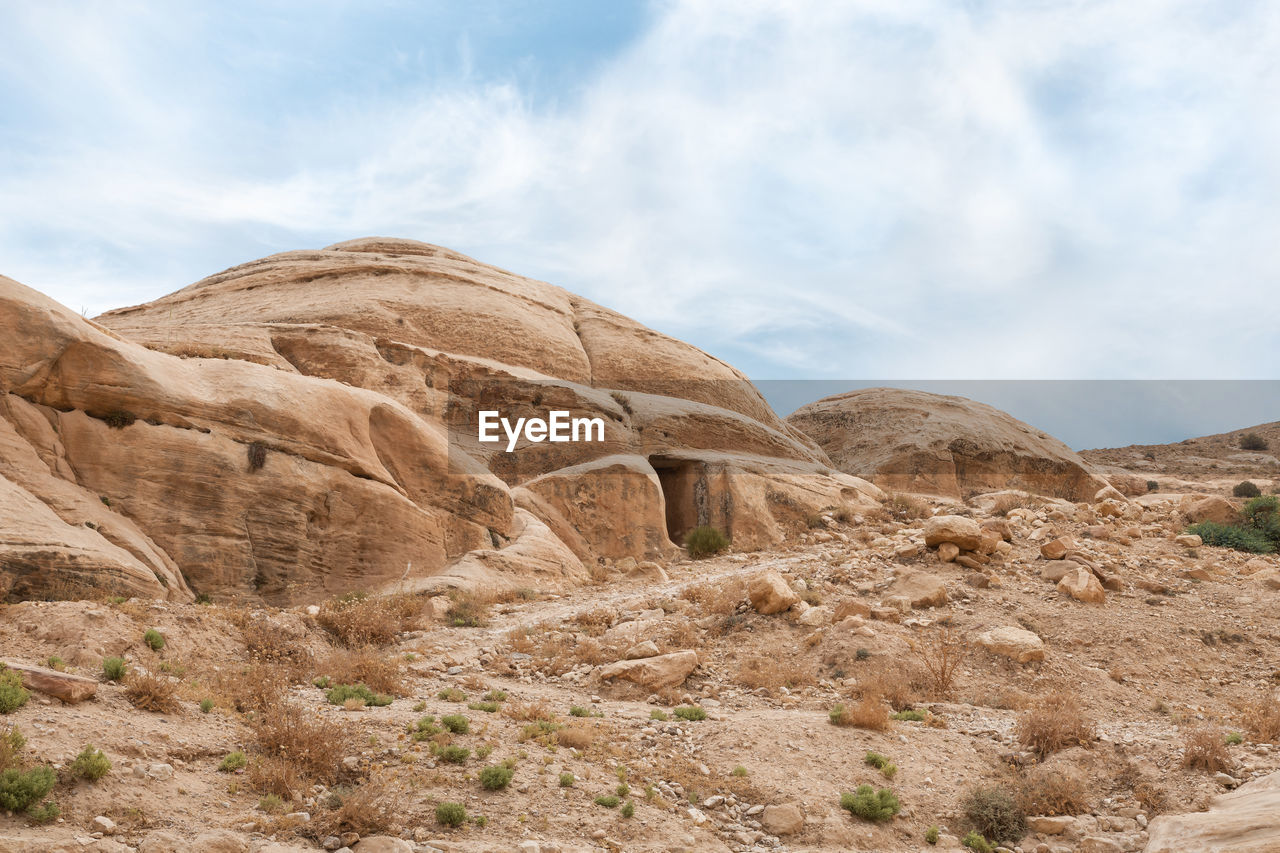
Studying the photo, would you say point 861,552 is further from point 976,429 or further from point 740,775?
point 976,429

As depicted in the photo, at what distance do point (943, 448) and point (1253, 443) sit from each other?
2779cm

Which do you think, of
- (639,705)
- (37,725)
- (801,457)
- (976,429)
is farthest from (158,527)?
(976,429)

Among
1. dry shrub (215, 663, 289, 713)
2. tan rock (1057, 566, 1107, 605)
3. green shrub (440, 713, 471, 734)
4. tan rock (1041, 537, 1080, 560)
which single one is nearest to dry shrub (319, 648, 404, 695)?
dry shrub (215, 663, 289, 713)

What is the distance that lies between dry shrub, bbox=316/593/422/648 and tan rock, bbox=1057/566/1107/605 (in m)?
10.4

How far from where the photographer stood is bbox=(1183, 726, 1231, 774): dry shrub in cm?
765

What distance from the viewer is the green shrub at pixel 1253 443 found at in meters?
45.2

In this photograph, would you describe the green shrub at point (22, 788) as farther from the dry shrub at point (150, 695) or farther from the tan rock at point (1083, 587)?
the tan rock at point (1083, 587)

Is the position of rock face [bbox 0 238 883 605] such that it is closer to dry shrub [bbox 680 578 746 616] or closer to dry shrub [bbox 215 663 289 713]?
dry shrub [bbox 215 663 289 713]

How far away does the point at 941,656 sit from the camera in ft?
36.6

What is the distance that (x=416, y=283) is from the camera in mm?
25484

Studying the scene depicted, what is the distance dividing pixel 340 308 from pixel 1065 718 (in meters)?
19.8

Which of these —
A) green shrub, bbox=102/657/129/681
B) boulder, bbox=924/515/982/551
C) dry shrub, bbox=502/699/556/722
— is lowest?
dry shrub, bbox=502/699/556/722

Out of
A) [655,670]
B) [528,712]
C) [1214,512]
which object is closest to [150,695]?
[528,712]

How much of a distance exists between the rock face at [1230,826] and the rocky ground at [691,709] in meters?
0.35
